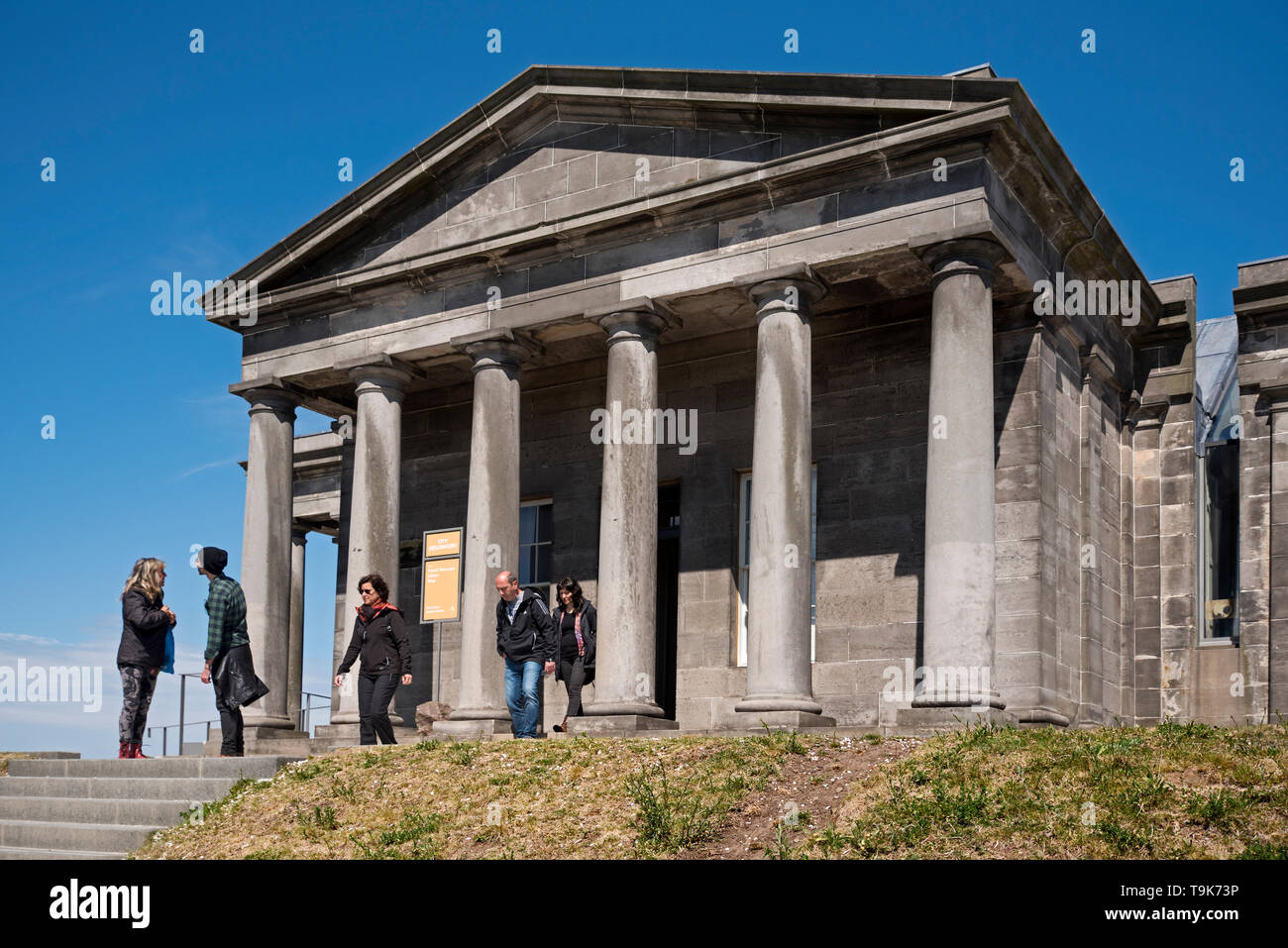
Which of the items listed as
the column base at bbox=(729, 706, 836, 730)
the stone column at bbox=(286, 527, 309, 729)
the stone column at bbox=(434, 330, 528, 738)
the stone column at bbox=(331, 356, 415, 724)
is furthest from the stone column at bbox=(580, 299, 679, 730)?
the stone column at bbox=(286, 527, 309, 729)

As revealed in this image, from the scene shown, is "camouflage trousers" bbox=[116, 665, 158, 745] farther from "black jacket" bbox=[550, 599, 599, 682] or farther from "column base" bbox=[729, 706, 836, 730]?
Answer: "column base" bbox=[729, 706, 836, 730]

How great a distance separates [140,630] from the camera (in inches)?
575

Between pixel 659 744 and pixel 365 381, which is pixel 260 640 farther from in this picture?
pixel 659 744

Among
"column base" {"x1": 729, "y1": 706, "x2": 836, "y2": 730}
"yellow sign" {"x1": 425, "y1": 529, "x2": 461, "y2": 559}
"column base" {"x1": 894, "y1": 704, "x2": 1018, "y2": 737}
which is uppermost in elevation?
"yellow sign" {"x1": 425, "y1": 529, "x2": 461, "y2": 559}

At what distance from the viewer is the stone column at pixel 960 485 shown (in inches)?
590

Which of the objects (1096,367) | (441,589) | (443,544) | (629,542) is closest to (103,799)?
(441,589)

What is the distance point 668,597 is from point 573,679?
5.06m

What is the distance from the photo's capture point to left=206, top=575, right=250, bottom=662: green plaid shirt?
49.2ft

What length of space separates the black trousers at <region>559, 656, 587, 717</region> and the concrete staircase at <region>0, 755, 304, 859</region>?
3.77m

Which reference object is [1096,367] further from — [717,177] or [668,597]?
[668,597]

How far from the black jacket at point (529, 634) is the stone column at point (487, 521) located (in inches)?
96.9

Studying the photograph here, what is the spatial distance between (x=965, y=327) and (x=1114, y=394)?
6093 mm

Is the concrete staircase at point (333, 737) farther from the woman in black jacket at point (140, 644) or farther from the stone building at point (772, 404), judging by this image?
the woman in black jacket at point (140, 644)
